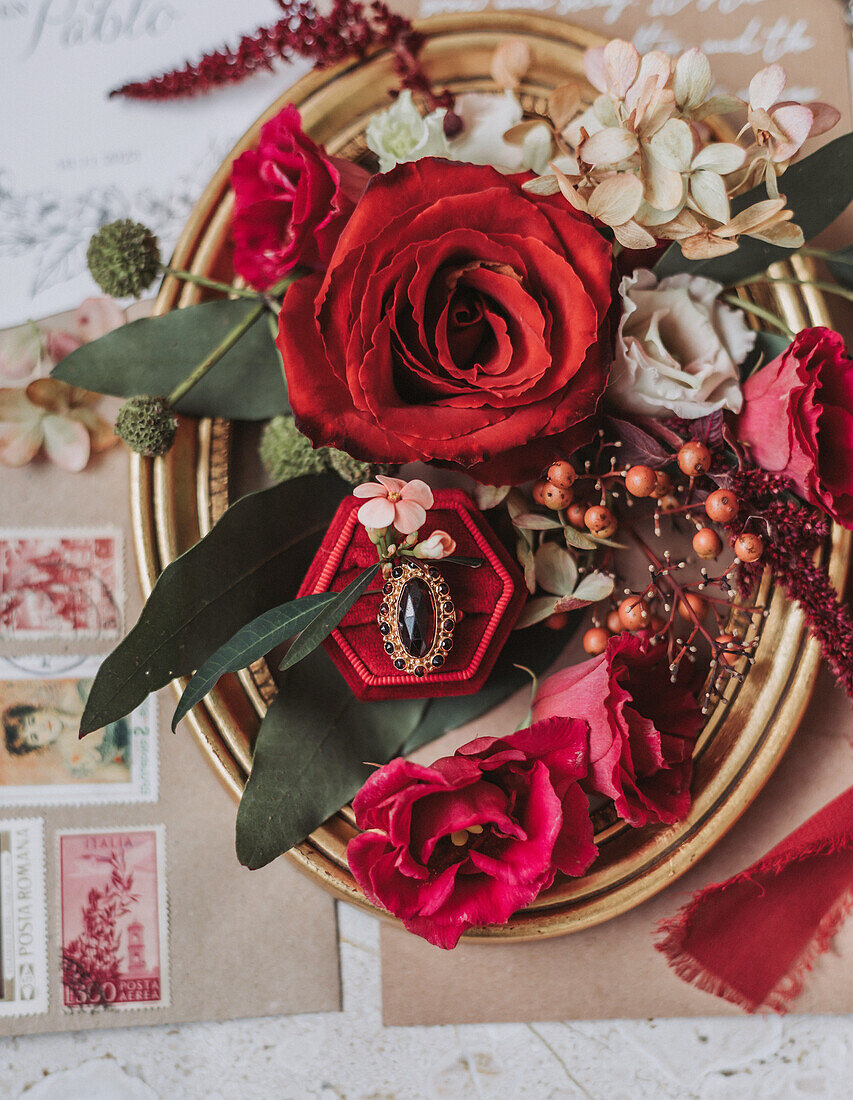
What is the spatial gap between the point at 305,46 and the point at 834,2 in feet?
1.42

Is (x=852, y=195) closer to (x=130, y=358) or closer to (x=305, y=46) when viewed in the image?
(x=305, y=46)

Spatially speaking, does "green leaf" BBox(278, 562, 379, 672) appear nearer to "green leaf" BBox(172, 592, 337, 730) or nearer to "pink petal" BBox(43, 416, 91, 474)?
"green leaf" BBox(172, 592, 337, 730)

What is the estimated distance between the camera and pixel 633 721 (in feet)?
1.58

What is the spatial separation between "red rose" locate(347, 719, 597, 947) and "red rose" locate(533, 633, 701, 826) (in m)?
0.02

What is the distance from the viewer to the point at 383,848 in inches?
17.8

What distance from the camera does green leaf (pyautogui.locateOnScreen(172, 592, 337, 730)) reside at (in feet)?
1.49

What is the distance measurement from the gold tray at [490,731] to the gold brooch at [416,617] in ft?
0.43

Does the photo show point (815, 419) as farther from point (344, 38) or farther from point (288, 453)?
point (344, 38)

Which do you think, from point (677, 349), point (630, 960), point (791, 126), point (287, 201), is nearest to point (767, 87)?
point (791, 126)

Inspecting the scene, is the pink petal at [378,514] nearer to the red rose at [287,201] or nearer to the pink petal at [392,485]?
the pink petal at [392,485]

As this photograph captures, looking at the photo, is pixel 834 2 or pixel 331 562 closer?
pixel 331 562

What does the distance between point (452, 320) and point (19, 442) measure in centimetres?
39

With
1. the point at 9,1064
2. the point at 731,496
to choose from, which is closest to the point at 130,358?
the point at 731,496

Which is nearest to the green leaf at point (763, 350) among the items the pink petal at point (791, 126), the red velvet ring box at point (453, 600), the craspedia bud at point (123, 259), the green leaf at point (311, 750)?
the pink petal at point (791, 126)
